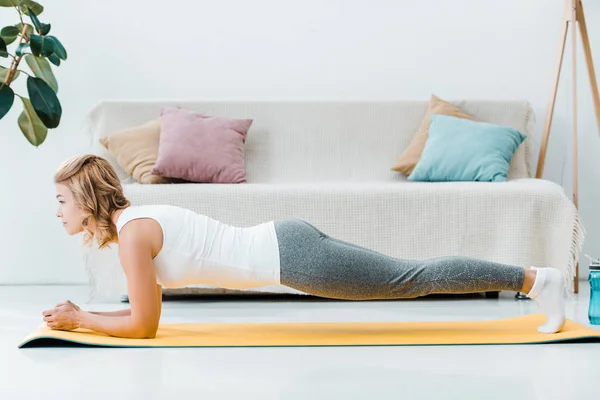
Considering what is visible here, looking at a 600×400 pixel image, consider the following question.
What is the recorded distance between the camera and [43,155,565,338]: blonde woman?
2414 millimetres

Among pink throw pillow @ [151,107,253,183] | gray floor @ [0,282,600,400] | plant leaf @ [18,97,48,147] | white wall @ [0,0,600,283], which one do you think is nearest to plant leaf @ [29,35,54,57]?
plant leaf @ [18,97,48,147]

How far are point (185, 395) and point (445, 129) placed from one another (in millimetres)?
2690

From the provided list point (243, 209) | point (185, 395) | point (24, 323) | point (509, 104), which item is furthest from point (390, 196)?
point (185, 395)

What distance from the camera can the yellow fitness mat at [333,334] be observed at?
243cm

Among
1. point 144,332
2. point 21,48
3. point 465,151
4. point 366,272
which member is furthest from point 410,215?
point 21,48

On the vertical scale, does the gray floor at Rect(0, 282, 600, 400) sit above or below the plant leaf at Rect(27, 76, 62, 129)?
below

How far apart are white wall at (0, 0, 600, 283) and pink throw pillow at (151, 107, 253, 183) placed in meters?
0.44

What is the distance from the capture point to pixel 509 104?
4.43 meters

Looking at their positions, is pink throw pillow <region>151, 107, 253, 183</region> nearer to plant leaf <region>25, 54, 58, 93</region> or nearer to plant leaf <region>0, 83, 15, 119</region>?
plant leaf <region>25, 54, 58, 93</region>

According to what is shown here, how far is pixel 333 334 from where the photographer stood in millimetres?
2623

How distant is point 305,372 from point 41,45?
2.32 meters

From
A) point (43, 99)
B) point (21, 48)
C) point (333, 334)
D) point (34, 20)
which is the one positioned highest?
point (34, 20)

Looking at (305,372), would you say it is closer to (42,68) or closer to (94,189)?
(94,189)

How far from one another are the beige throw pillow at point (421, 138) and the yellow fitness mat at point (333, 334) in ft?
4.91
